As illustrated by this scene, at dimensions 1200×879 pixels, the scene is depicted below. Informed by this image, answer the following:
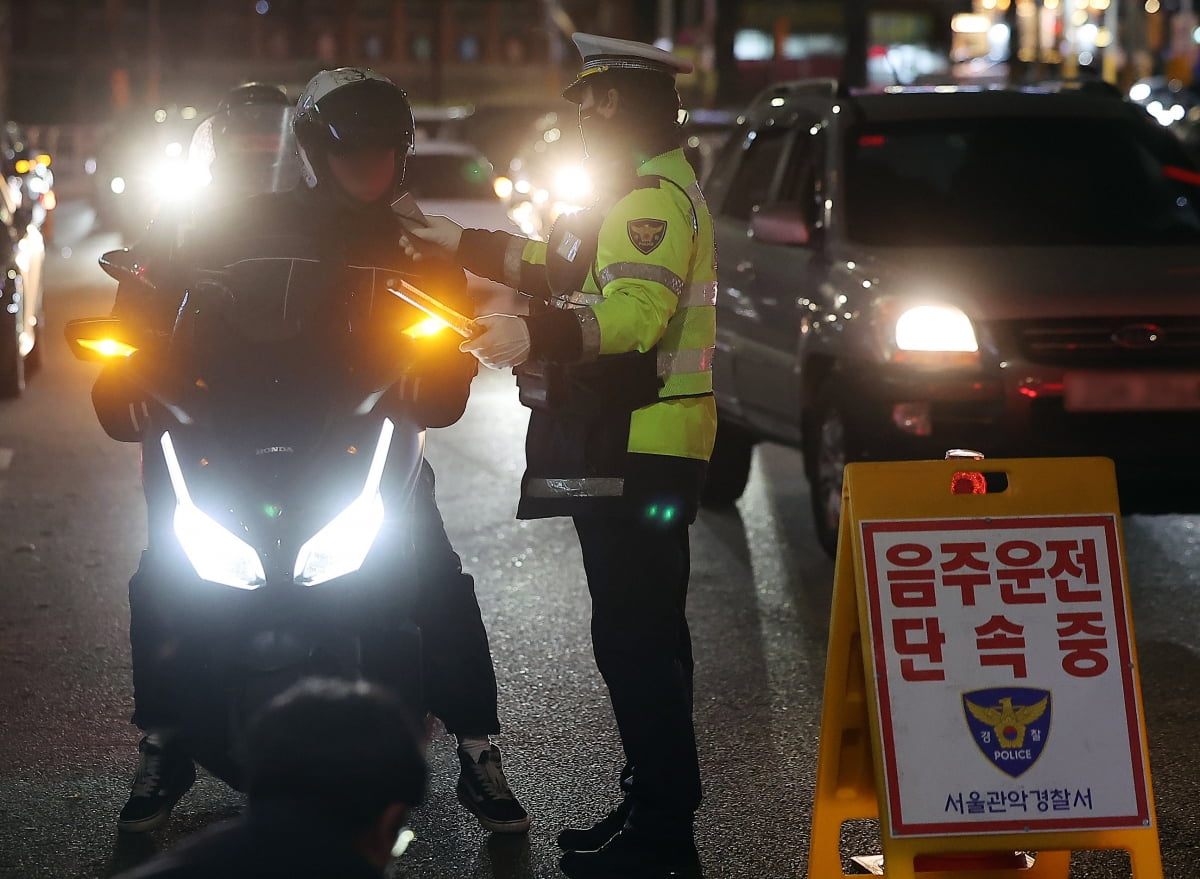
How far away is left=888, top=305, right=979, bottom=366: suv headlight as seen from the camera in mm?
7426

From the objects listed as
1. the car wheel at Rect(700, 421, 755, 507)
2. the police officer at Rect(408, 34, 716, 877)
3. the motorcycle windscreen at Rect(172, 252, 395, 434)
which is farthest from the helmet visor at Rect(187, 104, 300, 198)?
the car wheel at Rect(700, 421, 755, 507)

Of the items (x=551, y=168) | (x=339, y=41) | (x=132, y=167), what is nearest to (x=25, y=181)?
(x=551, y=168)

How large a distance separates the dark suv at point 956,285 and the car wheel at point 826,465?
1 cm

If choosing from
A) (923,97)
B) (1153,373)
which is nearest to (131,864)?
(1153,373)

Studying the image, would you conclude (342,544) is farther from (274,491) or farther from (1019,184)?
(1019,184)

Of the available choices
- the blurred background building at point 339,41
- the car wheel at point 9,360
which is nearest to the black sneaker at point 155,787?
the car wheel at point 9,360

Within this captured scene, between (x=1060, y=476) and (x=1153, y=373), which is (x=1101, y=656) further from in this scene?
(x=1153, y=373)

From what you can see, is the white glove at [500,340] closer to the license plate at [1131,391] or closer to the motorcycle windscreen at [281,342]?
the motorcycle windscreen at [281,342]

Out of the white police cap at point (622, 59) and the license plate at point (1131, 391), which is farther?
the license plate at point (1131, 391)

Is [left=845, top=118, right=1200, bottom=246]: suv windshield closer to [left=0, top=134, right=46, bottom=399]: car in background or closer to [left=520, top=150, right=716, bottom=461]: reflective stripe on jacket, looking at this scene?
[left=520, top=150, right=716, bottom=461]: reflective stripe on jacket

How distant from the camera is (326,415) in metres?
4.01

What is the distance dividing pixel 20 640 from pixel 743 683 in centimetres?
254

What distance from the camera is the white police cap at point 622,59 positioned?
4316 mm

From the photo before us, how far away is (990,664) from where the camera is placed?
160 inches
